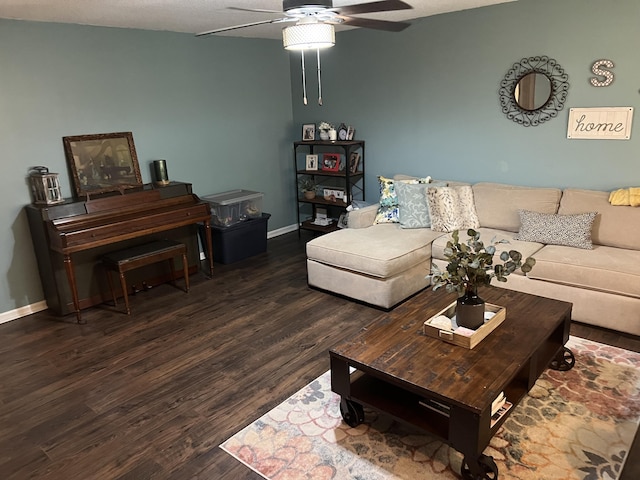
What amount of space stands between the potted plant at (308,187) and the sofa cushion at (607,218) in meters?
2.74

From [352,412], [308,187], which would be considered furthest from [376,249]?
[308,187]

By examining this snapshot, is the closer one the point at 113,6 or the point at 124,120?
the point at 113,6

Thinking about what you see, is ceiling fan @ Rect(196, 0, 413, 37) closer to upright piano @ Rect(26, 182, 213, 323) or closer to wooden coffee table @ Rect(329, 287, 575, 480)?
wooden coffee table @ Rect(329, 287, 575, 480)

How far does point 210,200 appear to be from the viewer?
4809mm

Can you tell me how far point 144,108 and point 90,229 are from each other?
1.39 m

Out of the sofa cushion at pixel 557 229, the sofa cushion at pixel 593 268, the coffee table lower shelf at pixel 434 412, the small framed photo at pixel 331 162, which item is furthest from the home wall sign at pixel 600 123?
the small framed photo at pixel 331 162

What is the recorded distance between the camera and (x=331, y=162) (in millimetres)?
5465

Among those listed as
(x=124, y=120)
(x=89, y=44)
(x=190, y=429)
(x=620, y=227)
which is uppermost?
(x=89, y=44)

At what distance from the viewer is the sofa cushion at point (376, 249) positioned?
3.64 metres

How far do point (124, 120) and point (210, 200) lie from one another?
1071mm

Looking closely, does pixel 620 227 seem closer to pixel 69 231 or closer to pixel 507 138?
pixel 507 138

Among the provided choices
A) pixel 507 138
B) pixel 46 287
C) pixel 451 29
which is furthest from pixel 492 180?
pixel 46 287

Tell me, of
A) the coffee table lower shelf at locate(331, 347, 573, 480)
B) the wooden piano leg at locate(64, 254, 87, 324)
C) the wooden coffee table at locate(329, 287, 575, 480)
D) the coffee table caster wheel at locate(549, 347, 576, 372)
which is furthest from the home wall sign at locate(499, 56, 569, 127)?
the wooden piano leg at locate(64, 254, 87, 324)

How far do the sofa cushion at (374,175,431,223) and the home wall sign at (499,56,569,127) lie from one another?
94 centimetres
